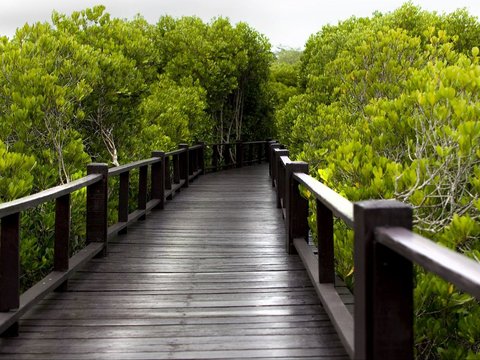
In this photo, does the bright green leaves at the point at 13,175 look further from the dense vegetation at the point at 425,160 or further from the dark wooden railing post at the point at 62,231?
the dense vegetation at the point at 425,160

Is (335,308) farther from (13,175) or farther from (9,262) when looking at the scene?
(13,175)

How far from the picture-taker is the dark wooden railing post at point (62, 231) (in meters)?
4.16

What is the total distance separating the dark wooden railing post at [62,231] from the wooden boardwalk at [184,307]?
25cm

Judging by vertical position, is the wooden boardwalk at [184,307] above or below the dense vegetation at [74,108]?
below

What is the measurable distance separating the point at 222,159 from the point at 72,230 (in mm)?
13944

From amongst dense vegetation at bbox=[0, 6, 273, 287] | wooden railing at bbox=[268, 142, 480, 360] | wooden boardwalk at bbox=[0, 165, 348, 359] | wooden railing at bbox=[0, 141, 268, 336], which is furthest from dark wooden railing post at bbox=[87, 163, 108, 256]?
wooden railing at bbox=[268, 142, 480, 360]

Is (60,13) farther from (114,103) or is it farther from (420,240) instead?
(420,240)

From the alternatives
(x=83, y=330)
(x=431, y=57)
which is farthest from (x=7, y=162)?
(x=431, y=57)

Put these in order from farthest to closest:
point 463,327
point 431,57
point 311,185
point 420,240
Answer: point 431,57
point 311,185
point 463,327
point 420,240

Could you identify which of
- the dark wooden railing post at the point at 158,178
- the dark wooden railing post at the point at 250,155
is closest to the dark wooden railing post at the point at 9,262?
the dark wooden railing post at the point at 158,178

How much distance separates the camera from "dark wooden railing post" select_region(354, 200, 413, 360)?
2.09 metres

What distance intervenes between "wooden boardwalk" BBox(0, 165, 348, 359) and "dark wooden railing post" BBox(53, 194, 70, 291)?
0.82 feet

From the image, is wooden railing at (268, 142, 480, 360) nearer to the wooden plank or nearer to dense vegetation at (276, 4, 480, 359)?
the wooden plank

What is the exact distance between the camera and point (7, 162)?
5191 mm
